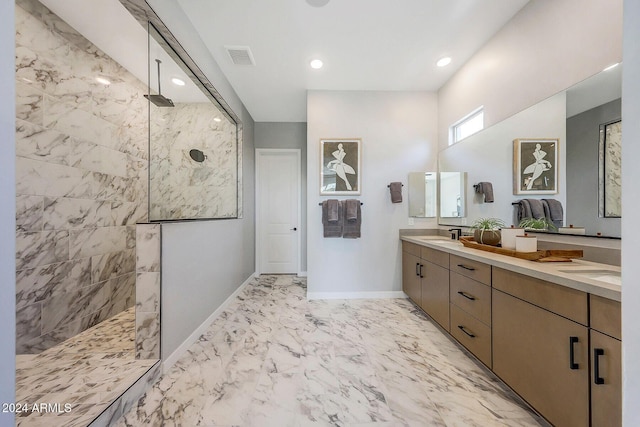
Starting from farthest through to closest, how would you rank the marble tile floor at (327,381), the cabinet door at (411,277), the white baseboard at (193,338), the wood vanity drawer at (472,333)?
the cabinet door at (411,277) → the white baseboard at (193,338) → the wood vanity drawer at (472,333) → the marble tile floor at (327,381)

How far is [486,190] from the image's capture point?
7.53 ft

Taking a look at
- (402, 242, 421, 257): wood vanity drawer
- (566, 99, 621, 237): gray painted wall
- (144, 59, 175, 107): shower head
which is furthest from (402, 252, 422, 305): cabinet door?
(144, 59, 175, 107): shower head

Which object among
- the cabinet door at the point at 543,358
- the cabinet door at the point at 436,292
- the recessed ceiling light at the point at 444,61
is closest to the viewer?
the cabinet door at the point at 543,358

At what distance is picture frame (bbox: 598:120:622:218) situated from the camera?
4.11 ft

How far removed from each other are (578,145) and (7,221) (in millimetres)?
2525

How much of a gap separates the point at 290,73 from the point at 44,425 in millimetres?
3271

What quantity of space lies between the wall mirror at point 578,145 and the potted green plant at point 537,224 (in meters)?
0.10

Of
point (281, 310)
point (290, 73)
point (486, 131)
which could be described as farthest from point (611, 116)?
point (281, 310)

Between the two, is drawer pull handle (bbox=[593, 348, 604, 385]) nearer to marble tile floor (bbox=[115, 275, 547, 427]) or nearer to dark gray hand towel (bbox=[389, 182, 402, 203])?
marble tile floor (bbox=[115, 275, 547, 427])

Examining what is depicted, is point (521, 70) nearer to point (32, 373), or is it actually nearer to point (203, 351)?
point (203, 351)

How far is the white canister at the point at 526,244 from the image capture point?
1575mm

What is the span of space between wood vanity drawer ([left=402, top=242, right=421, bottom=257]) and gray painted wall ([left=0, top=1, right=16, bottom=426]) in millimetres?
2780

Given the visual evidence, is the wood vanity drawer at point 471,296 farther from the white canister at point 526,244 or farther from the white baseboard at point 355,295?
the white baseboard at point 355,295

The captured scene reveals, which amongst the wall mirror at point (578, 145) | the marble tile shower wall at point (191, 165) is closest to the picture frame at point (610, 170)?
the wall mirror at point (578, 145)
